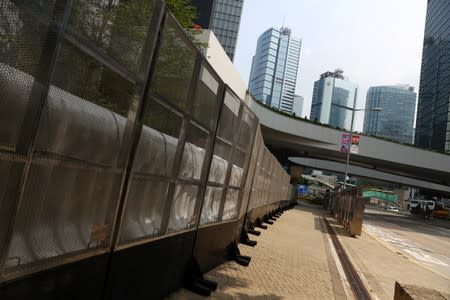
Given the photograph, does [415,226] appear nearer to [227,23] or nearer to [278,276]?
[278,276]

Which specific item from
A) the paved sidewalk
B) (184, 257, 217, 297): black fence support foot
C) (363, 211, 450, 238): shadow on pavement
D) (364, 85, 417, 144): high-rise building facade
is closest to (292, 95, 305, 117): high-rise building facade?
(364, 85, 417, 144): high-rise building facade

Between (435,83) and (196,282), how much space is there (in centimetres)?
12069

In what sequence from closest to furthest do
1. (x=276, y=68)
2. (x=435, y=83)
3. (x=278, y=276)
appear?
(x=278, y=276) → (x=435, y=83) → (x=276, y=68)

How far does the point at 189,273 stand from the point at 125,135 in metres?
2.65

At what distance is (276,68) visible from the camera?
160 m

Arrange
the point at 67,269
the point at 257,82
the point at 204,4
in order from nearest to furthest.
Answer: the point at 67,269 < the point at 204,4 < the point at 257,82

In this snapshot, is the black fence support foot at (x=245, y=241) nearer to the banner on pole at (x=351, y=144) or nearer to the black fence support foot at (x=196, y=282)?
the black fence support foot at (x=196, y=282)

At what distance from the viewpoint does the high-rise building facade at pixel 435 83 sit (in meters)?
99.1

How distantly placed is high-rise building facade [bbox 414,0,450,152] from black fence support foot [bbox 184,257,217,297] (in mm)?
101313

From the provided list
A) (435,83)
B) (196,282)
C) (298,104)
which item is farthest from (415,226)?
(298,104)

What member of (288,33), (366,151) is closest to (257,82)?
(288,33)

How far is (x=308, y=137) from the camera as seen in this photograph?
43500mm

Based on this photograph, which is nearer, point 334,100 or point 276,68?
point 334,100

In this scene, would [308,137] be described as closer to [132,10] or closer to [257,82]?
[132,10]
